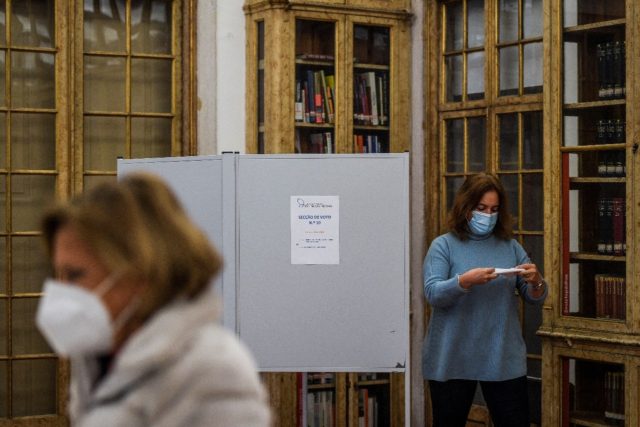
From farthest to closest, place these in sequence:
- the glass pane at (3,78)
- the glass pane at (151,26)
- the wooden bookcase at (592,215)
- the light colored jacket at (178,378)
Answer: the glass pane at (151,26) < the glass pane at (3,78) < the wooden bookcase at (592,215) < the light colored jacket at (178,378)

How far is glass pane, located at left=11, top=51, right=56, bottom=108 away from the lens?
591 cm

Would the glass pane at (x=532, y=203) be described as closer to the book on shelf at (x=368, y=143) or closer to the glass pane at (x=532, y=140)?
the glass pane at (x=532, y=140)

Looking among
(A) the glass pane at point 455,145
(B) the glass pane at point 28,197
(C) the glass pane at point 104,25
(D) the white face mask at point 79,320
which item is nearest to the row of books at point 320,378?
(A) the glass pane at point 455,145

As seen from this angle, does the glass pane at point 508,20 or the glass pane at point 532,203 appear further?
the glass pane at point 508,20

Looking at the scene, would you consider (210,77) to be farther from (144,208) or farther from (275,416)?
(144,208)

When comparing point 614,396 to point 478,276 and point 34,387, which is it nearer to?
point 478,276

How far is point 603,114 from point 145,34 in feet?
8.45

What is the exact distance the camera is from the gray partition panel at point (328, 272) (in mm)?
4648

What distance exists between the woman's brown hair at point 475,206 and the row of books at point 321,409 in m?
1.87

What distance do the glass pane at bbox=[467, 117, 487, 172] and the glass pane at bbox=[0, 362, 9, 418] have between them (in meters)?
2.74

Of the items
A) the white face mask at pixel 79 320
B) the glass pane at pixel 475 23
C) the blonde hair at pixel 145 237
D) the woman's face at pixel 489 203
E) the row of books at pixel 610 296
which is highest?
the glass pane at pixel 475 23

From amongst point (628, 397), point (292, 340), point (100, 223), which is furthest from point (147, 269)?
point (628, 397)

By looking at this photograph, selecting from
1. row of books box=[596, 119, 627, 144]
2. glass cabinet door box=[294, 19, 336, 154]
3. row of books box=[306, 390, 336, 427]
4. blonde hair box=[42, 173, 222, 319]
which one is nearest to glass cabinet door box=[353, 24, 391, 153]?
glass cabinet door box=[294, 19, 336, 154]

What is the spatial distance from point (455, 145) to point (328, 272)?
1.79m
